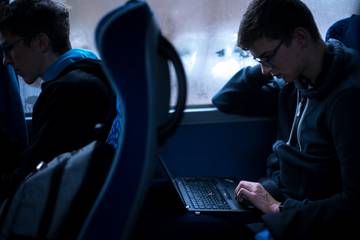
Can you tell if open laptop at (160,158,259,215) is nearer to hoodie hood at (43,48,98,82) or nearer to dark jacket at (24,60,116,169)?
dark jacket at (24,60,116,169)

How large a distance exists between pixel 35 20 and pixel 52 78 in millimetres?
207

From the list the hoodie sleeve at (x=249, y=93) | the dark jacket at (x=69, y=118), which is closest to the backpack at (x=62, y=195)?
the dark jacket at (x=69, y=118)

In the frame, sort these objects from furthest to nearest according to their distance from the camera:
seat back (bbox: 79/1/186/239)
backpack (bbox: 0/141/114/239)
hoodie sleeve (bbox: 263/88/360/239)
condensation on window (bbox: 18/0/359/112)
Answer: condensation on window (bbox: 18/0/359/112), hoodie sleeve (bbox: 263/88/360/239), backpack (bbox: 0/141/114/239), seat back (bbox: 79/1/186/239)

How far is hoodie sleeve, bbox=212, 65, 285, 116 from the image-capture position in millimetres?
1618

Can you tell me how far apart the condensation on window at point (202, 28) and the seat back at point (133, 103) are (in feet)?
3.25

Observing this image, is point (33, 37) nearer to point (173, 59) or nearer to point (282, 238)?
point (173, 59)

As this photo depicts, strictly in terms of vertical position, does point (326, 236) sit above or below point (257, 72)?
below

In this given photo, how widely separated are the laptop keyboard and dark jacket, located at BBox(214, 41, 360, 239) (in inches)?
7.2

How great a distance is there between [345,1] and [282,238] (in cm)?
113

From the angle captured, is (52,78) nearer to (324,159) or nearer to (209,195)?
(209,195)

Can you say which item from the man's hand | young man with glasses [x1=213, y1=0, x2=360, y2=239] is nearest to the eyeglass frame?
young man with glasses [x1=213, y1=0, x2=360, y2=239]

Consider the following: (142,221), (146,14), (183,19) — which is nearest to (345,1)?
(183,19)

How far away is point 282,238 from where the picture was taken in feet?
3.68

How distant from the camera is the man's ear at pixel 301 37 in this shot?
1271 mm
